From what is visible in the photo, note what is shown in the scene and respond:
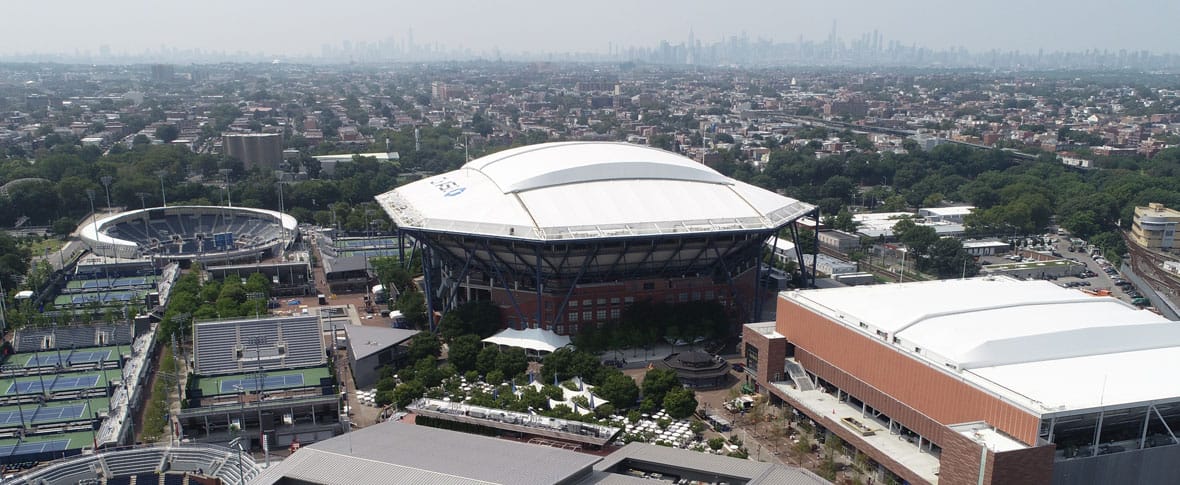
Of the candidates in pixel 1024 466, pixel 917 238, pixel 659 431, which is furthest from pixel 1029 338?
pixel 917 238

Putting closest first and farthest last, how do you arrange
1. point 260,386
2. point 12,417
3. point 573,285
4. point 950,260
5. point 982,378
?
point 982,378, point 12,417, point 260,386, point 573,285, point 950,260

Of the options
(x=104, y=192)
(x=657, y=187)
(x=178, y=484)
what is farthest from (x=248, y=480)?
(x=104, y=192)

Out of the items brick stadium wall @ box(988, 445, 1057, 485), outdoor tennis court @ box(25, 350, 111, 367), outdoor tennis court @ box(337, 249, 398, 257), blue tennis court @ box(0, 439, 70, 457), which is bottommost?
outdoor tennis court @ box(337, 249, 398, 257)

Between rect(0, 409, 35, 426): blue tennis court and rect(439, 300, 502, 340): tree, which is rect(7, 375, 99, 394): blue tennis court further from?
rect(439, 300, 502, 340): tree

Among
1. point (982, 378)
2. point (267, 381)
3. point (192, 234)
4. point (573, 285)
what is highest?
point (982, 378)

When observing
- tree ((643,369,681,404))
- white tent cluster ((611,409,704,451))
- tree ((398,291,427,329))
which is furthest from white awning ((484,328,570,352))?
white tent cluster ((611,409,704,451))

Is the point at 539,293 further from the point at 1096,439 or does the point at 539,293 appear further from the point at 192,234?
the point at 192,234
